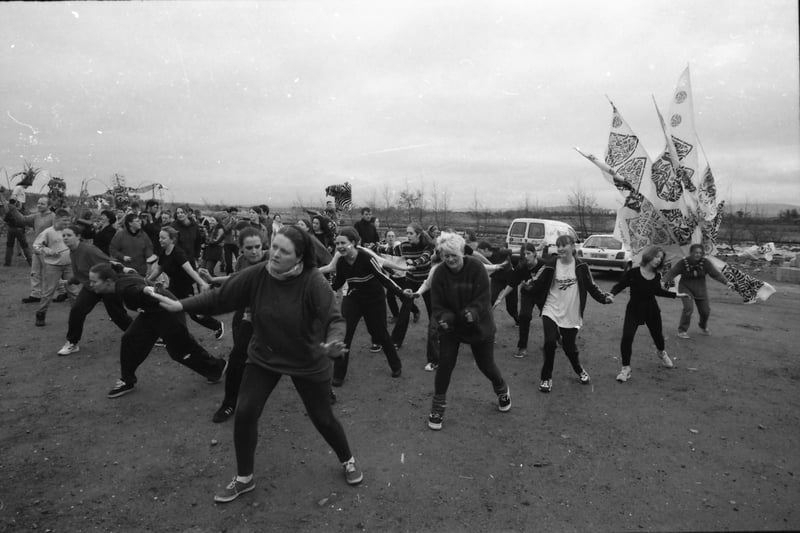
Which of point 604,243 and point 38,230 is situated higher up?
point 38,230

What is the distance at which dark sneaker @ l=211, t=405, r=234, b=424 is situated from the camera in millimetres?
4277

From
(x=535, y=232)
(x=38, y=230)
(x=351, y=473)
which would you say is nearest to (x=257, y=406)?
(x=351, y=473)

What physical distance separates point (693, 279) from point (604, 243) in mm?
8056

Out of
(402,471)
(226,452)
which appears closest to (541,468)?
(402,471)

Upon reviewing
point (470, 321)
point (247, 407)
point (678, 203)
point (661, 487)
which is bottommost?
point (661, 487)

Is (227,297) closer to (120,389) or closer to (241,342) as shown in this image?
(241,342)

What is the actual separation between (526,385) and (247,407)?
3550 millimetres

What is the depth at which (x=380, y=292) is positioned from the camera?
17.4ft

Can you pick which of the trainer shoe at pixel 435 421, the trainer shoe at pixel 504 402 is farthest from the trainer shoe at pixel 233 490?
the trainer shoe at pixel 504 402

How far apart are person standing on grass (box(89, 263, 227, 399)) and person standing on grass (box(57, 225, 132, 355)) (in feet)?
4.02

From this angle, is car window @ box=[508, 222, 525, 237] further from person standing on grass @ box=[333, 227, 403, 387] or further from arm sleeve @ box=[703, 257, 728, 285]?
person standing on grass @ box=[333, 227, 403, 387]

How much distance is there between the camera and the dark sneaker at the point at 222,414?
4277 mm

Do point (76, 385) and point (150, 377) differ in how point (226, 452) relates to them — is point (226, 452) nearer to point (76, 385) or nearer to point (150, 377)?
point (150, 377)

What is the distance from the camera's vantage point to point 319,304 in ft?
9.59
